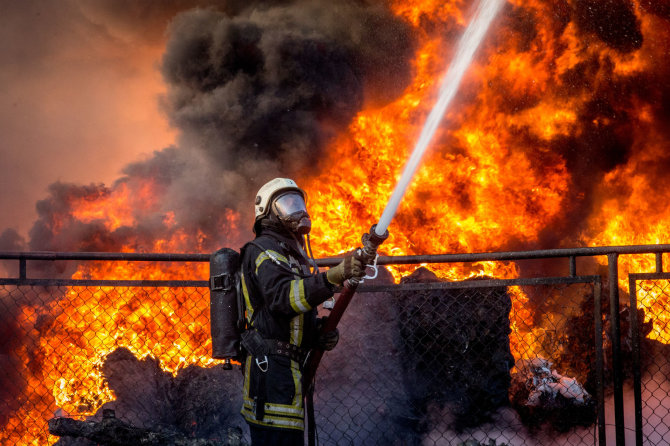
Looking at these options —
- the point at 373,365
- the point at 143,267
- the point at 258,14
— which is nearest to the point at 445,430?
the point at 373,365

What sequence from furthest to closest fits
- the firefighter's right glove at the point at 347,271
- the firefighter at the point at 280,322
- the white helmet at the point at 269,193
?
the white helmet at the point at 269,193
the firefighter at the point at 280,322
the firefighter's right glove at the point at 347,271

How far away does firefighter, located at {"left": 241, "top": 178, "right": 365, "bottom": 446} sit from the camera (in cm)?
298

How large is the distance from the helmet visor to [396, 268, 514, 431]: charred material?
9.83 ft

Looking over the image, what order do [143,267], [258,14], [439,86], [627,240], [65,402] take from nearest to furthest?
1. [65,402]
2. [143,267]
3. [627,240]
4. [439,86]
5. [258,14]

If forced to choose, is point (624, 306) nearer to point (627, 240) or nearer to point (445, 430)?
point (627, 240)

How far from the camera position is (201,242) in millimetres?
10500

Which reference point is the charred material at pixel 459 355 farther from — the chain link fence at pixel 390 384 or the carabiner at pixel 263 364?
the carabiner at pixel 263 364

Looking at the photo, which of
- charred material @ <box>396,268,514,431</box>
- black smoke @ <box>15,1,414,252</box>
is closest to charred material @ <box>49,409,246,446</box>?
charred material @ <box>396,268,514,431</box>

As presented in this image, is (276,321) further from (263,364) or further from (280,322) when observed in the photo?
(263,364)

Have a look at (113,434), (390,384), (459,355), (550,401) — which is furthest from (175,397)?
(550,401)

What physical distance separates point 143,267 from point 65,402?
2888mm

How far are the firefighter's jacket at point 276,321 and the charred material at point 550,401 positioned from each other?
4.12 metres

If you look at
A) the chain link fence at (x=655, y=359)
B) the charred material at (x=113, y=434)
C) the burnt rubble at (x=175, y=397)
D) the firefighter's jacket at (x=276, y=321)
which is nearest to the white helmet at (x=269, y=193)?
the firefighter's jacket at (x=276, y=321)

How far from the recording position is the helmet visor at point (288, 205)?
11.4 ft
